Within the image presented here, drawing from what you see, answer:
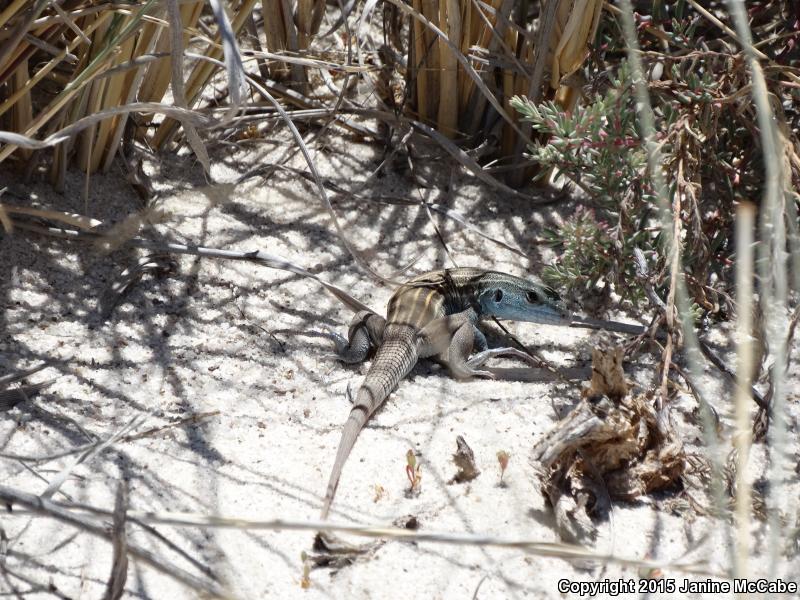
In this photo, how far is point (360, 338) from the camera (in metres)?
3.46

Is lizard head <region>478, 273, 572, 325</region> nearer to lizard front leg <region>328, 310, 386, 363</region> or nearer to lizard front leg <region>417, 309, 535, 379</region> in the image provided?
lizard front leg <region>417, 309, 535, 379</region>

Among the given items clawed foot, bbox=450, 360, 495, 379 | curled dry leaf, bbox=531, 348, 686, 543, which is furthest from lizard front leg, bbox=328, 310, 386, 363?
curled dry leaf, bbox=531, 348, 686, 543

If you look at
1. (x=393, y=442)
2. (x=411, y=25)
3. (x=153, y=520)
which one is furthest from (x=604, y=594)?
(x=411, y=25)

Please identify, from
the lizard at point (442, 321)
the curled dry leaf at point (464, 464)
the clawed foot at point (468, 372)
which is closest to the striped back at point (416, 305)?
the lizard at point (442, 321)

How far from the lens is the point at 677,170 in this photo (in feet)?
10.2

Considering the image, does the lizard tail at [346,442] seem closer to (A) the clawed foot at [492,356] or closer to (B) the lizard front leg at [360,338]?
(B) the lizard front leg at [360,338]

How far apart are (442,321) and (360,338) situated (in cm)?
44

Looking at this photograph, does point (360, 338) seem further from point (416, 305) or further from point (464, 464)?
point (464, 464)

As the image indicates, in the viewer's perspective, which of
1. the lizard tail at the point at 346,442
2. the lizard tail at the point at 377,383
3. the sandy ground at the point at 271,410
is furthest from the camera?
the lizard tail at the point at 377,383

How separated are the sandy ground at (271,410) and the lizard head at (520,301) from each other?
0.39ft

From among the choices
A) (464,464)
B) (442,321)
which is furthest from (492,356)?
(464,464)

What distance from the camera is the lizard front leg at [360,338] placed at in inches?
135

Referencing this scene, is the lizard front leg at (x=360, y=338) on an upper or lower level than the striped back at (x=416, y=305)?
lower

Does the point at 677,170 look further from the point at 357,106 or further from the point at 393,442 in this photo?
the point at 357,106
